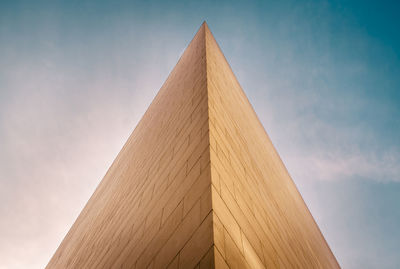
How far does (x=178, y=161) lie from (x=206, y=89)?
3.94 feet

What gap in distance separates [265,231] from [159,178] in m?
1.51

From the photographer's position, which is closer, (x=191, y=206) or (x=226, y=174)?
(x=191, y=206)

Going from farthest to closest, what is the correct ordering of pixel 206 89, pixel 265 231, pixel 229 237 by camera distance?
pixel 206 89 < pixel 265 231 < pixel 229 237

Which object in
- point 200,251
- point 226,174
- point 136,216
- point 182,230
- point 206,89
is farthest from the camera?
point 206,89

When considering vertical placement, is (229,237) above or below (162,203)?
below

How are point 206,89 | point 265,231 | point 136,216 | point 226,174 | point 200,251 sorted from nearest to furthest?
point 200,251 → point 226,174 → point 265,231 → point 136,216 → point 206,89

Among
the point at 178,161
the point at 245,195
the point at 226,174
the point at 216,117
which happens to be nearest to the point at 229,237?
the point at 226,174

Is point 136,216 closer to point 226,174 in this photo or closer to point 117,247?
point 117,247

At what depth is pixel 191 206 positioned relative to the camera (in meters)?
2.21

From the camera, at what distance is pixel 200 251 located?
5.77 ft

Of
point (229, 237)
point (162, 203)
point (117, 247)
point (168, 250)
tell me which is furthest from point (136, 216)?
point (229, 237)

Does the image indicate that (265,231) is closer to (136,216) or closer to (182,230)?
(182,230)

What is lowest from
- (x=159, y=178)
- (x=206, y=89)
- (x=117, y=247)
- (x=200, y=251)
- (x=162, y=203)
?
(x=200, y=251)

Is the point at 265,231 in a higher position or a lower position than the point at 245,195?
lower
